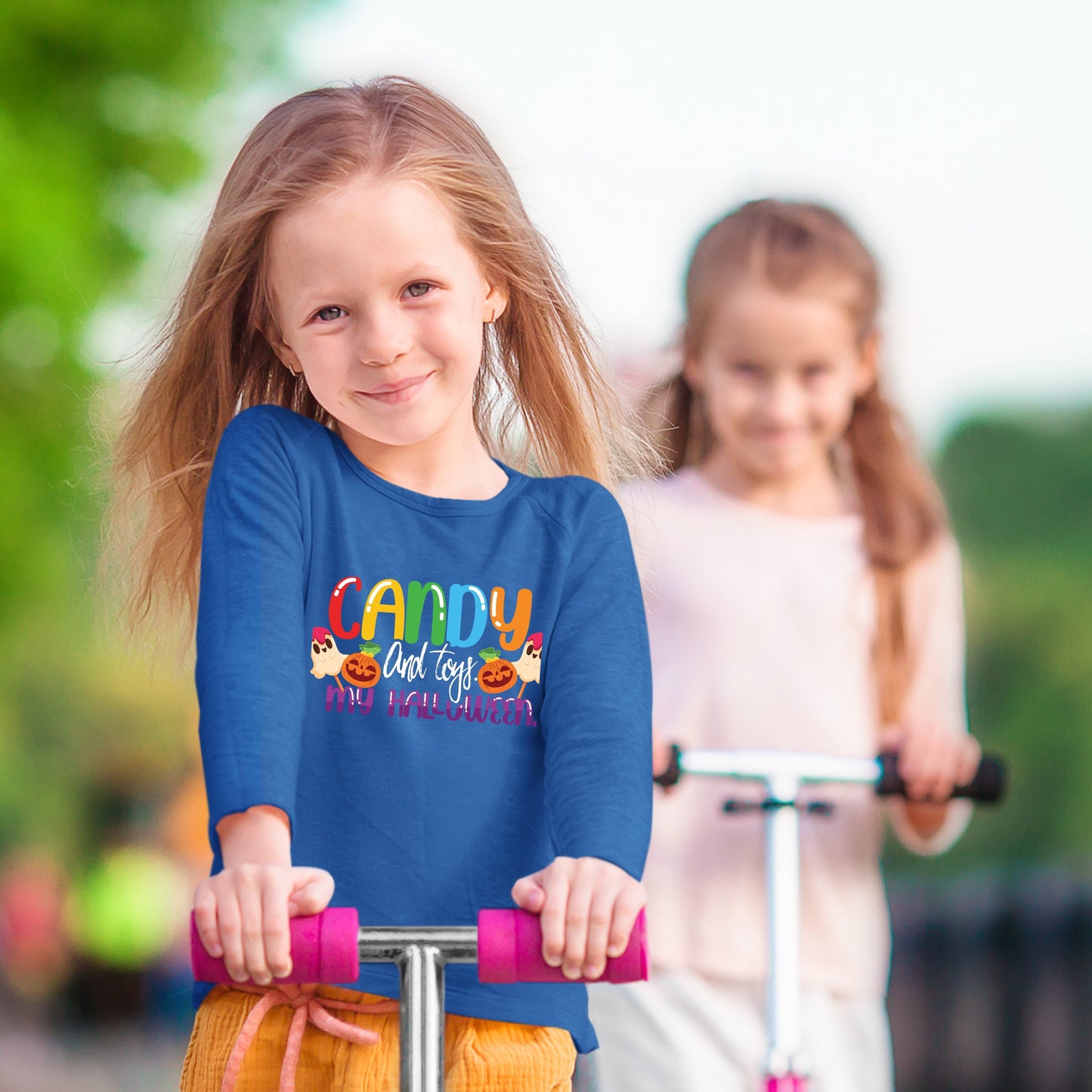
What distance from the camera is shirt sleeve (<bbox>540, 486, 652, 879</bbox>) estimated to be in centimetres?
163

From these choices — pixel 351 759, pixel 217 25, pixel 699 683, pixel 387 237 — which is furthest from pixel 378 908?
pixel 217 25

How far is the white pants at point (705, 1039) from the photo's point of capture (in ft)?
9.77

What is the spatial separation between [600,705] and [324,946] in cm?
40

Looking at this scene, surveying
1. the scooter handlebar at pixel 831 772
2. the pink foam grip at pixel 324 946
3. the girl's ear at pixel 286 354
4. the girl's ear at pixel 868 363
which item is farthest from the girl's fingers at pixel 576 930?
the girl's ear at pixel 868 363

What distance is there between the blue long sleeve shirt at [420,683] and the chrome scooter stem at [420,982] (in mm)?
122

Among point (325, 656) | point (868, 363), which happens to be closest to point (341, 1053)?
point (325, 656)

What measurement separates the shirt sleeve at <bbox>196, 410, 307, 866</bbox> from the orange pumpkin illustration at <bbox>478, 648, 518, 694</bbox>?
19cm

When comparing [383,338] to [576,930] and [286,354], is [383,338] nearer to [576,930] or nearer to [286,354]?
[286,354]

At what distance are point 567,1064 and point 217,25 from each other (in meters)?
8.16

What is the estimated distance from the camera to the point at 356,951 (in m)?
1.49

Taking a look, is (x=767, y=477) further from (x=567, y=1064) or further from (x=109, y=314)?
(x=109, y=314)

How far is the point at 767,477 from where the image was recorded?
10.9ft

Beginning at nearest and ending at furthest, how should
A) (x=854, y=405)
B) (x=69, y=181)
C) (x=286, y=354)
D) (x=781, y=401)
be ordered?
(x=286, y=354), (x=781, y=401), (x=854, y=405), (x=69, y=181)

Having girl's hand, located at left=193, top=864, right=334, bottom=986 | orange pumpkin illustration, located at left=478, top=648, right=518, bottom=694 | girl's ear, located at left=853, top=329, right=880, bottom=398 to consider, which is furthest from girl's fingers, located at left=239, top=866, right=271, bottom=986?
girl's ear, located at left=853, top=329, right=880, bottom=398
